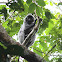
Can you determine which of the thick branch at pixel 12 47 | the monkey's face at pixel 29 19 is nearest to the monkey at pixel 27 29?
the monkey's face at pixel 29 19

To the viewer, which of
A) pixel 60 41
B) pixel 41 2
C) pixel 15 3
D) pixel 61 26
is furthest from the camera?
pixel 15 3

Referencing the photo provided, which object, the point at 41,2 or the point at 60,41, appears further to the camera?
the point at 41,2

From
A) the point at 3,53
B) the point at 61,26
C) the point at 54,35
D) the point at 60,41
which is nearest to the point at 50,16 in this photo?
the point at 61,26

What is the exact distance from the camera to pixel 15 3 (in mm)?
2377

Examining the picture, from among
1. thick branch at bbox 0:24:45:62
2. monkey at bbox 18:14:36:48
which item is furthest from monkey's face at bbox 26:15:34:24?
thick branch at bbox 0:24:45:62

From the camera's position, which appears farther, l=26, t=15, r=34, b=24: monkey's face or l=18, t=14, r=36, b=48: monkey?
l=26, t=15, r=34, b=24: monkey's face

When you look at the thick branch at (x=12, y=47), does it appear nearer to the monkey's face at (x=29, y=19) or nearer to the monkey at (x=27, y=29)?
the monkey at (x=27, y=29)

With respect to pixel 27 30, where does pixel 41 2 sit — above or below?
below

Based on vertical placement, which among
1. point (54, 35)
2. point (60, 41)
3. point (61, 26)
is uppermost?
point (61, 26)

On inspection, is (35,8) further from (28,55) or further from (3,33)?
(28,55)

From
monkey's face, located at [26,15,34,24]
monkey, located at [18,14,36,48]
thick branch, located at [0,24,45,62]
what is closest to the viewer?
thick branch, located at [0,24,45,62]

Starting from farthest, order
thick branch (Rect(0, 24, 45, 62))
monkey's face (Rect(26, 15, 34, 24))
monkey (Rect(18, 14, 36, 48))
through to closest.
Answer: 1. monkey's face (Rect(26, 15, 34, 24))
2. monkey (Rect(18, 14, 36, 48))
3. thick branch (Rect(0, 24, 45, 62))

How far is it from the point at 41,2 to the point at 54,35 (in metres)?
0.64

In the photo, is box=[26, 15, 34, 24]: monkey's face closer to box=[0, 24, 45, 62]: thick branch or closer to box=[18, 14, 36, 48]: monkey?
box=[18, 14, 36, 48]: monkey
